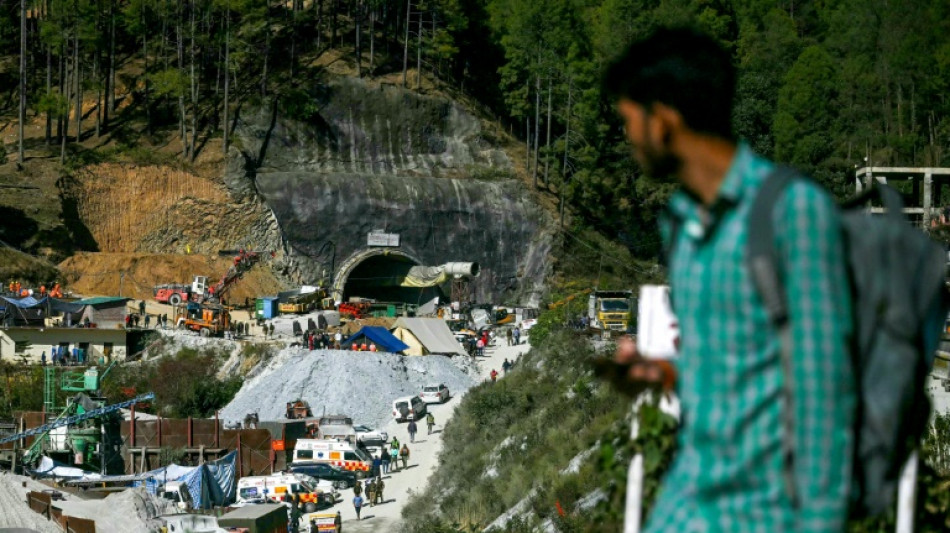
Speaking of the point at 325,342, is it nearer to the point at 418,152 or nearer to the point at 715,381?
the point at 418,152

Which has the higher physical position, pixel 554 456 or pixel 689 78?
pixel 689 78

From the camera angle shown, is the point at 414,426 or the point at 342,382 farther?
the point at 342,382

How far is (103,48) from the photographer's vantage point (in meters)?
77.8

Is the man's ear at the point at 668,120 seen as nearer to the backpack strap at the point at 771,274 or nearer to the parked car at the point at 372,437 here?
the backpack strap at the point at 771,274

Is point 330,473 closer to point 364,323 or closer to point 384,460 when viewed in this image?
point 384,460

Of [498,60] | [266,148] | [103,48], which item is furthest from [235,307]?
[498,60]

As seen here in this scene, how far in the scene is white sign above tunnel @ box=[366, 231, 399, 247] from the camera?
68562 millimetres

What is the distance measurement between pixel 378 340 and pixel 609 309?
12.6 meters

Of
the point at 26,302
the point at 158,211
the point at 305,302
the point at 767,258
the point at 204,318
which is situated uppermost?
the point at 158,211

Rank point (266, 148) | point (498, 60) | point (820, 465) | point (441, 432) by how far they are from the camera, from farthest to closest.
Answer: point (498, 60) < point (266, 148) < point (441, 432) < point (820, 465)

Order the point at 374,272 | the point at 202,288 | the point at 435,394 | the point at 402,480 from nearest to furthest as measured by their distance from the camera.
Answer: the point at 402,480 → the point at 435,394 → the point at 202,288 → the point at 374,272

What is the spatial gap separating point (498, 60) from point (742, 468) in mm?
86161

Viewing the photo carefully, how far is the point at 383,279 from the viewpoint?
2756 inches

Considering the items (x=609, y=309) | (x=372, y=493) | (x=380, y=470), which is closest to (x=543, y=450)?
(x=372, y=493)
